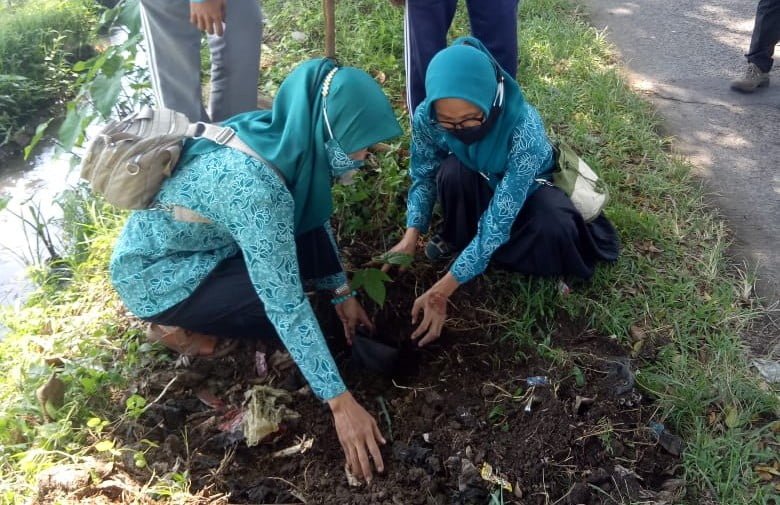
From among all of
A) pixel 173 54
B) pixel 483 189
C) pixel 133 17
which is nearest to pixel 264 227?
pixel 483 189

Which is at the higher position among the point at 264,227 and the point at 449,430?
Answer: the point at 264,227

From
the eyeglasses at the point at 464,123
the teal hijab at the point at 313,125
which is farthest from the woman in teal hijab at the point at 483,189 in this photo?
the teal hijab at the point at 313,125

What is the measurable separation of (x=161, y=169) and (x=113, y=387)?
876mm

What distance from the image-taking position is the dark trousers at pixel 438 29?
2662 millimetres

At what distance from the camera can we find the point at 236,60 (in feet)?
8.89

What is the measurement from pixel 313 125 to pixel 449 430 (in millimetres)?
1042

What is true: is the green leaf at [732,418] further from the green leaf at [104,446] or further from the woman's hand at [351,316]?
the green leaf at [104,446]

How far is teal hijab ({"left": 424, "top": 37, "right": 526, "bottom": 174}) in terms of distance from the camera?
1.90 metres

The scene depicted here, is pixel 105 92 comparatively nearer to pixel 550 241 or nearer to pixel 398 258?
pixel 398 258

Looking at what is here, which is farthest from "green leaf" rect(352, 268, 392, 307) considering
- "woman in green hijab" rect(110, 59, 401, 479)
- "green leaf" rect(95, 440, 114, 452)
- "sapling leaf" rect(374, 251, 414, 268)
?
"green leaf" rect(95, 440, 114, 452)

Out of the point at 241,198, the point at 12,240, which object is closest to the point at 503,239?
the point at 241,198

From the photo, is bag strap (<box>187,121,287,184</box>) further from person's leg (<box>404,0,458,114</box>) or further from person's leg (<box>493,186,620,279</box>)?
person's leg (<box>404,0,458,114</box>)

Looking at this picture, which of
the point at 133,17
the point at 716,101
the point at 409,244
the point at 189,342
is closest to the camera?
the point at 189,342

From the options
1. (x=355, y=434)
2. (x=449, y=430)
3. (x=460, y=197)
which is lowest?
(x=449, y=430)
